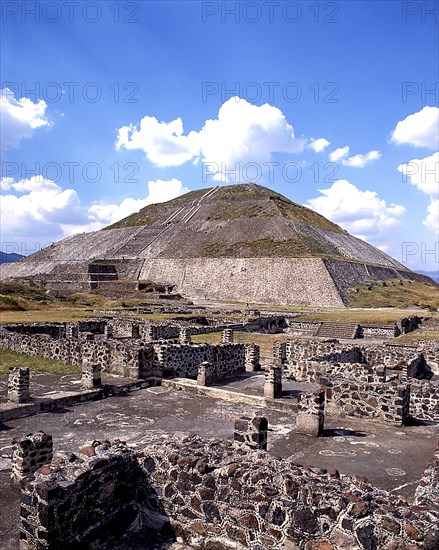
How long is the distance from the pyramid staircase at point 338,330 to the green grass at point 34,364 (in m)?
29.0

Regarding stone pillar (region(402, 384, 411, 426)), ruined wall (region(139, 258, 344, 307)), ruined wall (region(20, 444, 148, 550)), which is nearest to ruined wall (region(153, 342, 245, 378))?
stone pillar (region(402, 384, 411, 426))

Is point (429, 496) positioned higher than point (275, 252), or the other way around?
point (275, 252)

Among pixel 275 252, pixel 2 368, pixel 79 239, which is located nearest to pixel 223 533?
pixel 2 368

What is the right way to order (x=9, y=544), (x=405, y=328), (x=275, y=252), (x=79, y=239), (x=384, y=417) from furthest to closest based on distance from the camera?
(x=79, y=239) < (x=275, y=252) < (x=405, y=328) < (x=384, y=417) < (x=9, y=544)

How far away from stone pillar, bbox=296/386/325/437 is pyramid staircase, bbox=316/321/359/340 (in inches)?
1265

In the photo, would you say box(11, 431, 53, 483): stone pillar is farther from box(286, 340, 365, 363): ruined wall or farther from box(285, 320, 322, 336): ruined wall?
box(285, 320, 322, 336): ruined wall

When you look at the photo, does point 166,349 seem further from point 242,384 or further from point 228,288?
point 228,288

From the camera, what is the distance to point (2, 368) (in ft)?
63.2

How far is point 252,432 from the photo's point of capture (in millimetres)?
8711

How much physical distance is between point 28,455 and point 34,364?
12.6 meters

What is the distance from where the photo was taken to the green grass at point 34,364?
61.4 feet

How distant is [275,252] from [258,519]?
301 feet

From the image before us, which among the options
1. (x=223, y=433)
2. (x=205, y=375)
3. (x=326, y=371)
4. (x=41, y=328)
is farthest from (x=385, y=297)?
(x=223, y=433)

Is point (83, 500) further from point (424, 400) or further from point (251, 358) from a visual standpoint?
point (251, 358)
